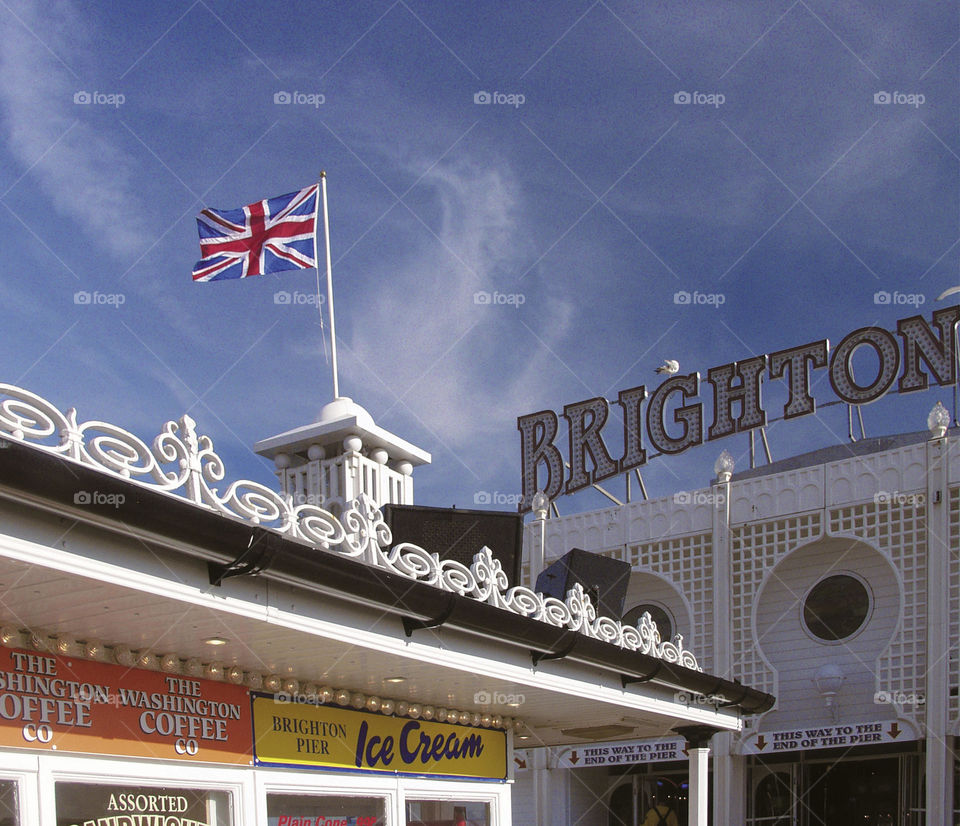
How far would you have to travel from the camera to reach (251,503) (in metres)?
7.09

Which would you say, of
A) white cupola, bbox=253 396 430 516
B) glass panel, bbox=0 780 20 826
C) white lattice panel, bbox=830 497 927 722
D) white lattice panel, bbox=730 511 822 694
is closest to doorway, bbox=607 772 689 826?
white lattice panel, bbox=730 511 822 694

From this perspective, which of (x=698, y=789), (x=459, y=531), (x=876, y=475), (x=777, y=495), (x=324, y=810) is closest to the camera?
(x=324, y=810)

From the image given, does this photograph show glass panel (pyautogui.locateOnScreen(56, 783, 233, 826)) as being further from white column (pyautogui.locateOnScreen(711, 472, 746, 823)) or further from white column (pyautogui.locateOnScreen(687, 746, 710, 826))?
white column (pyautogui.locateOnScreen(711, 472, 746, 823))

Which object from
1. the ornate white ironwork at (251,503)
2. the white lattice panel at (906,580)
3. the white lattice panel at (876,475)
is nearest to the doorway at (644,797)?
the white lattice panel at (906,580)

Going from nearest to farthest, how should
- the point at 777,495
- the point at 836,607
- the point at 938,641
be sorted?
the point at 938,641, the point at 836,607, the point at 777,495

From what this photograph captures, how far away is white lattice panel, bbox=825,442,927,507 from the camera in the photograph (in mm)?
20328

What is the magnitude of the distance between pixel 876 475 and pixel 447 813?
41.4ft

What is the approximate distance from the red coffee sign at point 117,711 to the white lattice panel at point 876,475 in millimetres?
14858

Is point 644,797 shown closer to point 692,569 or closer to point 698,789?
point 692,569

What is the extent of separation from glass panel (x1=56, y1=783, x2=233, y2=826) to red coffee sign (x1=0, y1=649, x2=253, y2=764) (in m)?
0.22

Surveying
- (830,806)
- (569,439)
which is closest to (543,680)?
(830,806)

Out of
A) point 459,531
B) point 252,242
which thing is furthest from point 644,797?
point 252,242

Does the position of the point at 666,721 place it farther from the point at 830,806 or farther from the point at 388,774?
the point at 830,806

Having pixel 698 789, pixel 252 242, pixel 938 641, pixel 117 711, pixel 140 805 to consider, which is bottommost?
pixel 698 789
